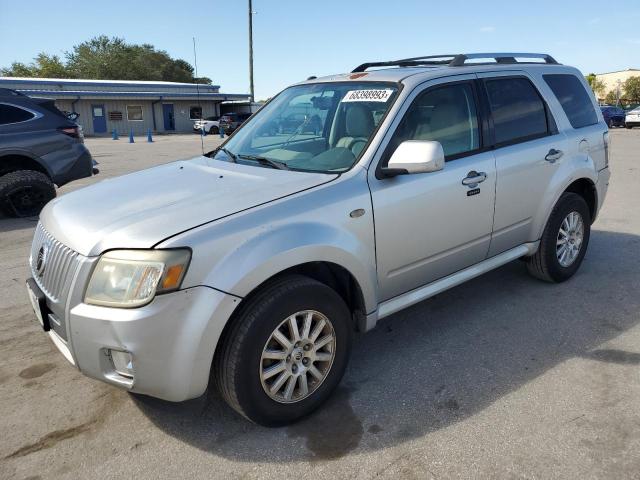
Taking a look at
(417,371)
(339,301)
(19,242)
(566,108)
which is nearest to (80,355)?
(339,301)

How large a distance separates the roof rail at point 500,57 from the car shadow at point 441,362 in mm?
1853

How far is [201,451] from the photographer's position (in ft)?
8.48

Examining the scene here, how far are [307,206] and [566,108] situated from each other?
2.92 metres

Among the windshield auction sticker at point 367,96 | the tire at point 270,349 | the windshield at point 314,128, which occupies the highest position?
the windshield auction sticker at point 367,96

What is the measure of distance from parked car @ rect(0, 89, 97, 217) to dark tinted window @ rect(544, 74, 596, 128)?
6.54 meters

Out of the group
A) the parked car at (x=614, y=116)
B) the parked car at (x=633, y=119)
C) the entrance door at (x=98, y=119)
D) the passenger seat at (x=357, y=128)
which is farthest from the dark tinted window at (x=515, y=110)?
the entrance door at (x=98, y=119)

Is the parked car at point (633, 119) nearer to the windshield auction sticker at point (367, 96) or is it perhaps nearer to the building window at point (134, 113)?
the windshield auction sticker at point (367, 96)

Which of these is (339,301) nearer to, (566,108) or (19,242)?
(566,108)

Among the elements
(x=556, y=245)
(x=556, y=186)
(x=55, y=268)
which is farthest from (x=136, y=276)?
(x=556, y=245)

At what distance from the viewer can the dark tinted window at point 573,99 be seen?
4.48 meters

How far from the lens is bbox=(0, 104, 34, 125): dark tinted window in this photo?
745 cm

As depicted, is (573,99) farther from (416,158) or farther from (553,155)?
(416,158)

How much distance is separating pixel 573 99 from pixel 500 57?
2.79ft

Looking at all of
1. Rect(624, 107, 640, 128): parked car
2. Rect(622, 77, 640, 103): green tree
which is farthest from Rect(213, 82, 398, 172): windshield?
Rect(622, 77, 640, 103): green tree
